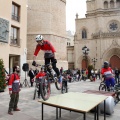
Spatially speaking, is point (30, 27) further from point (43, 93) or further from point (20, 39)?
point (43, 93)

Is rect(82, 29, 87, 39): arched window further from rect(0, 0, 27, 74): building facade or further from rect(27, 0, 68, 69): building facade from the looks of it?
rect(0, 0, 27, 74): building facade

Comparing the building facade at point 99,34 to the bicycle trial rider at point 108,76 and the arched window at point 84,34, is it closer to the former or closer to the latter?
the arched window at point 84,34

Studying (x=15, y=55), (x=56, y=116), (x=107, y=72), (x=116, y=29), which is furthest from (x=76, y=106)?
(x=116, y=29)

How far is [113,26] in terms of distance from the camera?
40.4 metres

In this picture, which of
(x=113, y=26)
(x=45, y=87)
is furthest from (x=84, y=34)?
(x=45, y=87)

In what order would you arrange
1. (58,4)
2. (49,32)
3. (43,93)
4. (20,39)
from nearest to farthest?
1. (43,93)
2. (20,39)
3. (49,32)
4. (58,4)

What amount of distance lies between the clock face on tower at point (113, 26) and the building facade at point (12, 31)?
25.6m

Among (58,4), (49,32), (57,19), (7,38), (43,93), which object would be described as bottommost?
(43,93)

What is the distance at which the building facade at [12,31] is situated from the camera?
1664 centimetres

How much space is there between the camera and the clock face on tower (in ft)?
132

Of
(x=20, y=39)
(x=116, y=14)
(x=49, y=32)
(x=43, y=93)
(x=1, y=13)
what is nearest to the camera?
(x=43, y=93)

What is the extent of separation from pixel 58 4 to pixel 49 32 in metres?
5.45

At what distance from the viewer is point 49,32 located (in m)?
27.3

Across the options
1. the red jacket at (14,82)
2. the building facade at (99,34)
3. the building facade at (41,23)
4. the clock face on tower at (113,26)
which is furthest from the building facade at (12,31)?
the clock face on tower at (113,26)
